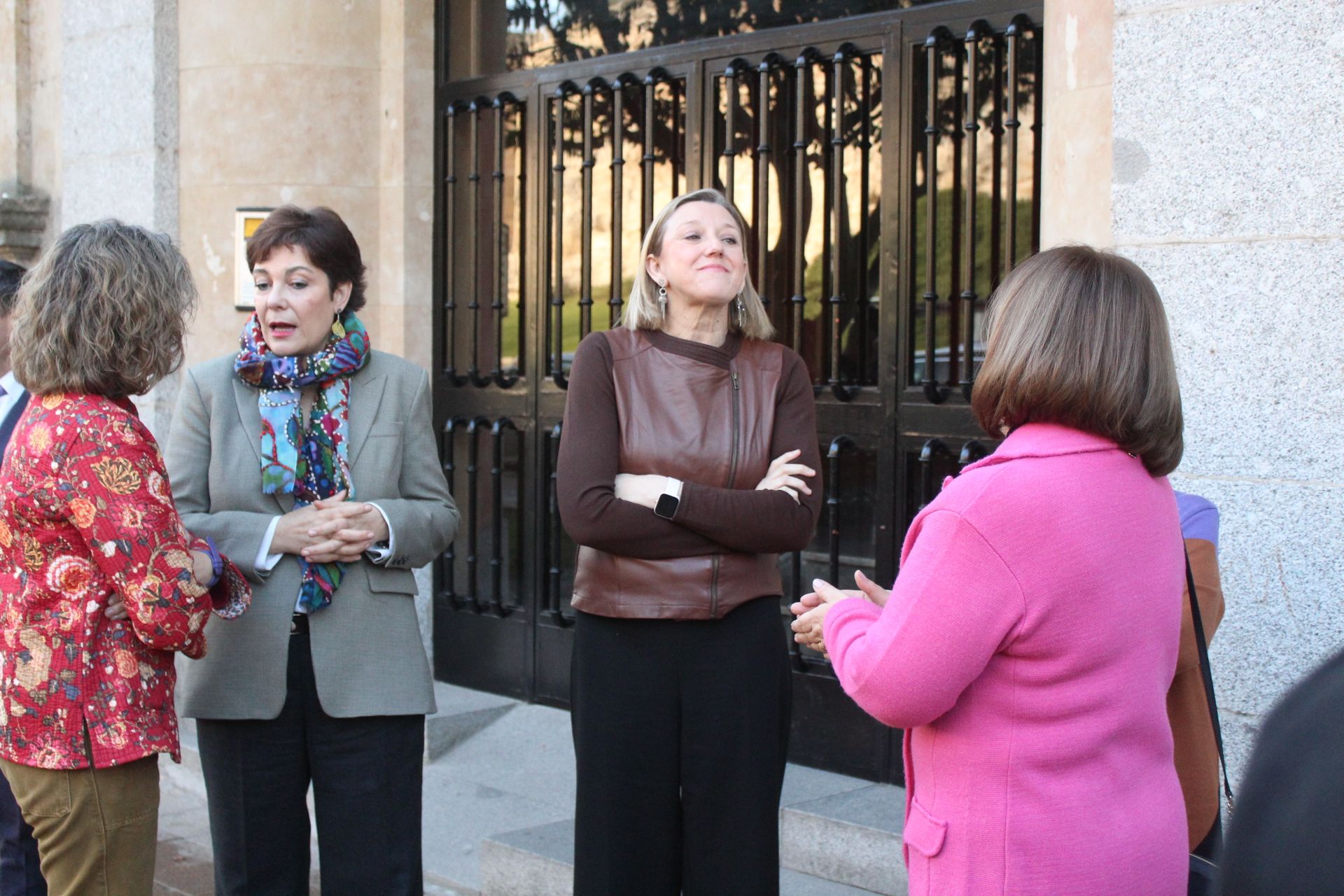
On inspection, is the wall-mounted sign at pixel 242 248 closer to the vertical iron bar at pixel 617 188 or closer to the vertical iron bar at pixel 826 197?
the vertical iron bar at pixel 617 188

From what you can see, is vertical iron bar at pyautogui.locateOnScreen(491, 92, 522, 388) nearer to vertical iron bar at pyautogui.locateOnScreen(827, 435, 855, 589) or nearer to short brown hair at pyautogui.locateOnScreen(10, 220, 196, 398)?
vertical iron bar at pyautogui.locateOnScreen(827, 435, 855, 589)

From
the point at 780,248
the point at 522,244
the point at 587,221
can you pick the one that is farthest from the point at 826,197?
the point at 522,244

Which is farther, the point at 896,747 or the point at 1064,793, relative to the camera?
the point at 896,747

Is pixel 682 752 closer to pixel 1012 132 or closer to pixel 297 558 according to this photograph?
pixel 297 558

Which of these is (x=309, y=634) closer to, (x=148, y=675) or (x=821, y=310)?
(x=148, y=675)

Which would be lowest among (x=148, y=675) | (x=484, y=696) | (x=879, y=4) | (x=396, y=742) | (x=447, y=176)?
(x=484, y=696)

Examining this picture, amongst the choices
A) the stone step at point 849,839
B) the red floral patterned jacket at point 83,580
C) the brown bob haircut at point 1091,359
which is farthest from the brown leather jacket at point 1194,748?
the red floral patterned jacket at point 83,580

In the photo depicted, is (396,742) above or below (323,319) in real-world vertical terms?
below

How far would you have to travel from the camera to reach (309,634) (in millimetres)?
3162

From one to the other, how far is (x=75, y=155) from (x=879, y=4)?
12.7ft

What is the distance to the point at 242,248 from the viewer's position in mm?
5891

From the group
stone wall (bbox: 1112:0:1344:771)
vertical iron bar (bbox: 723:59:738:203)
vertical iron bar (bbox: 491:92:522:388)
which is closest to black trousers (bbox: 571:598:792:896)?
stone wall (bbox: 1112:0:1344:771)

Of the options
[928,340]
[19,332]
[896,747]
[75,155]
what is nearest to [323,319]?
[19,332]

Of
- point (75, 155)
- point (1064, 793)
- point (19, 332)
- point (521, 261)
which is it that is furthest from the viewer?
point (75, 155)
